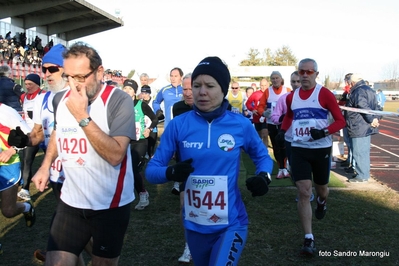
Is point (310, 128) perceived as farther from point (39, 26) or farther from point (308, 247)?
point (39, 26)

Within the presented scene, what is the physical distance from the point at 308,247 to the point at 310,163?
3.31 feet

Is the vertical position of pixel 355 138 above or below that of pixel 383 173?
above

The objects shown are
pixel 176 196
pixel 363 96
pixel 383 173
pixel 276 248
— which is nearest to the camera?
pixel 276 248

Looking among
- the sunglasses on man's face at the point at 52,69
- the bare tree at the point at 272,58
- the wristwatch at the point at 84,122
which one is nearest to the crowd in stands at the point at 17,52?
the sunglasses on man's face at the point at 52,69

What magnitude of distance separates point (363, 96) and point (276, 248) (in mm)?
5075

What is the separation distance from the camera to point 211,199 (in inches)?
113

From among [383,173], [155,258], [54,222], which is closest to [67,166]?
[54,222]

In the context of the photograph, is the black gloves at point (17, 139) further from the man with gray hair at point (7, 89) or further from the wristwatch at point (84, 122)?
the man with gray hair at point (7, 89)

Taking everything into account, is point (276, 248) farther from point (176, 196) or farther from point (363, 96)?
point (363, 96)

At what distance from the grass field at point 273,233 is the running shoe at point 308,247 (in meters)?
A: 0.08

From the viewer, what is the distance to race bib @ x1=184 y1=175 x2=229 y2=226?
9.40 ft

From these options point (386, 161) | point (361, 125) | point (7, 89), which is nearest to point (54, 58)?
point (7, 89)

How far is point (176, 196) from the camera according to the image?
7.86 metres

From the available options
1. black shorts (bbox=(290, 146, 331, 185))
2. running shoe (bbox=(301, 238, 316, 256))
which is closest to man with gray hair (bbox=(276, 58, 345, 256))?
black shorts (bbox=(290, 146, 331, 185))
